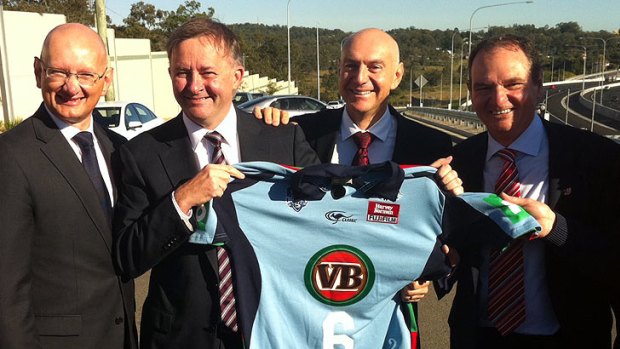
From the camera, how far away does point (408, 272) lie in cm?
293

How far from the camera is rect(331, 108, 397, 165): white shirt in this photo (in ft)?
11.9

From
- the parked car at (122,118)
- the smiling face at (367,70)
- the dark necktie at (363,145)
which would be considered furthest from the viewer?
the parked car at (122,118)

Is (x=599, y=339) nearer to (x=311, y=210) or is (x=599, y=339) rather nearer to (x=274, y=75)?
(x=311, y=210)

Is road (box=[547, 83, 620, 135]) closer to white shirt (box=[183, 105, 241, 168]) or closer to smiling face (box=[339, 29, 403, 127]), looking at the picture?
smiling face (box=[339, 29, 403, 127])

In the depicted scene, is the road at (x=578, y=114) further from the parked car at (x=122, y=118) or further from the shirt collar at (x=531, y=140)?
the shirt collar at (x=531, y=140)

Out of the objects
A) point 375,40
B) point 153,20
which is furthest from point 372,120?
point 153,20

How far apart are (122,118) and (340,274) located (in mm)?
12581

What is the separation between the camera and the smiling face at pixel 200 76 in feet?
9.70

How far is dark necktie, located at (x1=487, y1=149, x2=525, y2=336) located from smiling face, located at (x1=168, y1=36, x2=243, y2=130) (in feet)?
5.25

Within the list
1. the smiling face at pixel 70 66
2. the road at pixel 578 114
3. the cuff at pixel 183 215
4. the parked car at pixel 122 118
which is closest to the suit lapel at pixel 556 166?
the cuff at pixel 183 215

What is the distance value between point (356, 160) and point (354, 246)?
0.81 metres

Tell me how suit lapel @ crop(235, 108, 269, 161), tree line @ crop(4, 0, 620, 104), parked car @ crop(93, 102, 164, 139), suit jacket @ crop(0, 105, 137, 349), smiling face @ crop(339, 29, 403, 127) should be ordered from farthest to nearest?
1. tree line @ crop(4, 0, 620, 104)
2. parked car @ crop(93, 102, 164, 139)
3. smiling face @ crop(339, 29, 403, 127)
4. suit lapel @ crop(235, 108, 269, 161)
5. suit jacket @ crop(0, 105, 137, 349)

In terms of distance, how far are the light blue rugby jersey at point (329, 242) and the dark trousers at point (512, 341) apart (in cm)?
50

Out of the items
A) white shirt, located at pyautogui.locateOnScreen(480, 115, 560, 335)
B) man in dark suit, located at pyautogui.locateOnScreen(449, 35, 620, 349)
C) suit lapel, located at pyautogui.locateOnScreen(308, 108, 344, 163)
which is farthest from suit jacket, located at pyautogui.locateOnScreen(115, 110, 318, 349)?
white shirt, located at pyautogui.locateOnScreen(480, 115, 560, 335)
